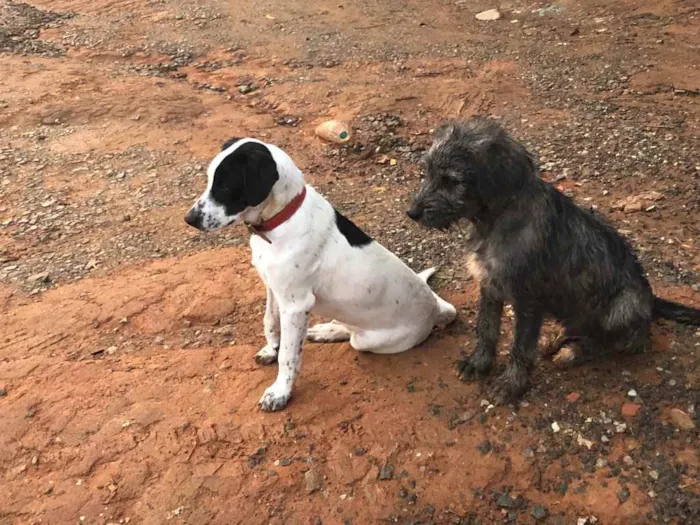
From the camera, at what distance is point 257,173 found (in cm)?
357

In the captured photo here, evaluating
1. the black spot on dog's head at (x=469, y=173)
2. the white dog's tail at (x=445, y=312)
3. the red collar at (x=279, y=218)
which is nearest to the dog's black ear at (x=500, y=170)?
the black spot on dog's head at (x=469, y=173)

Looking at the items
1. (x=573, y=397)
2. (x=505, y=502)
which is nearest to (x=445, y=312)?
(x=573, y=397)

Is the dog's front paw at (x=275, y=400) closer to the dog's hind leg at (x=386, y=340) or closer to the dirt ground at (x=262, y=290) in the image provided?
the dirt ground at (x=262, y=290)

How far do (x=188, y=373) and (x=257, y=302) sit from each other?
3.30ft

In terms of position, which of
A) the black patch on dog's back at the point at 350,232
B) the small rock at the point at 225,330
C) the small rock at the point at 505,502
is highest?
the black patch on dog's back at the point at 350,232

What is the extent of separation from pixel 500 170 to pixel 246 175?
1.45 m

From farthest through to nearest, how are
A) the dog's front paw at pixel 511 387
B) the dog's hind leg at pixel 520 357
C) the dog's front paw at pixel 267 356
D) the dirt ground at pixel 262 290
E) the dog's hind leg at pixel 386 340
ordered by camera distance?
1. the dog's front paw at pixel 267 356
2. the dog's hind leg at pixel 386 340
3. the dog's front paw at pixel 511 387
4. the dog's hind leg at pixel 520 357
5. the dirt ground at pixel 262 290

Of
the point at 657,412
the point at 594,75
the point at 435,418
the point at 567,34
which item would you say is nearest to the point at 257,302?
the point at 435,418

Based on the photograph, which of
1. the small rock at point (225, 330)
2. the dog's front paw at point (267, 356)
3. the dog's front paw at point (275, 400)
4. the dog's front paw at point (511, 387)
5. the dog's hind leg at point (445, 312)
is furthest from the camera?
the small rock at point (225, 330)

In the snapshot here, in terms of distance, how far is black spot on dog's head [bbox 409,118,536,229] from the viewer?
3449 millimetres

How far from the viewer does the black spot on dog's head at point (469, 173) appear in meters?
3.45

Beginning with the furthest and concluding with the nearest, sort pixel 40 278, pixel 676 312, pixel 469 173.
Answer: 1. pixel 40 278
2. pixel 676 312
3. pixel 469 173

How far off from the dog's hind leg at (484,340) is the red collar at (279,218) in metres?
1.36

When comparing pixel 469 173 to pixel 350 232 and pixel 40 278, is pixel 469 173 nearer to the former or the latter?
pixel 350 232
